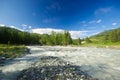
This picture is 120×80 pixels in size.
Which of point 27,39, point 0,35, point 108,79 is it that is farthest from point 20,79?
point 27,39

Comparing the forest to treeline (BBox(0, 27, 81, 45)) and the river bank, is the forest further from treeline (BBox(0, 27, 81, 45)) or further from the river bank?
the river bank

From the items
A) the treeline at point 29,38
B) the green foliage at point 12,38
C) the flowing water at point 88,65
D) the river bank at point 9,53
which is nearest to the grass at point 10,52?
the river bank at point 9,53

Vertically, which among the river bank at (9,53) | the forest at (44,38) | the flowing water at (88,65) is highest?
the forest at (44,38)

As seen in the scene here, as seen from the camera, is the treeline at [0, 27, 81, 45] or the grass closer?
the grass

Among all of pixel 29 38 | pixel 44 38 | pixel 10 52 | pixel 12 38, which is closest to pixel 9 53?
pixel 10 52

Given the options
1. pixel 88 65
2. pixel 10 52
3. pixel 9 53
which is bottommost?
pixel 88 65

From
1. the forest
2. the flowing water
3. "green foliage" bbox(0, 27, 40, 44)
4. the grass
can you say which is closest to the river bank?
the grass

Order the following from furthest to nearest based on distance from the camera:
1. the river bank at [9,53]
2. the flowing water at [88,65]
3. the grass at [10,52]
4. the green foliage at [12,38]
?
the green foliage at [12,38] → the grass at [10,52] → the river bank at [9,53] → the flowing water at [88,65]

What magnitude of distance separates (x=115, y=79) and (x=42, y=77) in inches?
306

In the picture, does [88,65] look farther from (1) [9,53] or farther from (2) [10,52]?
(2) [10,52]

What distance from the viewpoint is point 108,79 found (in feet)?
54.7

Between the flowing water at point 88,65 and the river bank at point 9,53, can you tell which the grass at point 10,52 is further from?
the flowing water at point 88,65

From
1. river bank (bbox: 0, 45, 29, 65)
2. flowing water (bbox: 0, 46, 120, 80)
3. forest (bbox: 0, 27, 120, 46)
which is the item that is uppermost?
forest (bbox: 0, 27, 120, 46)

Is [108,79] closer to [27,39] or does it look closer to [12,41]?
[12,41]
